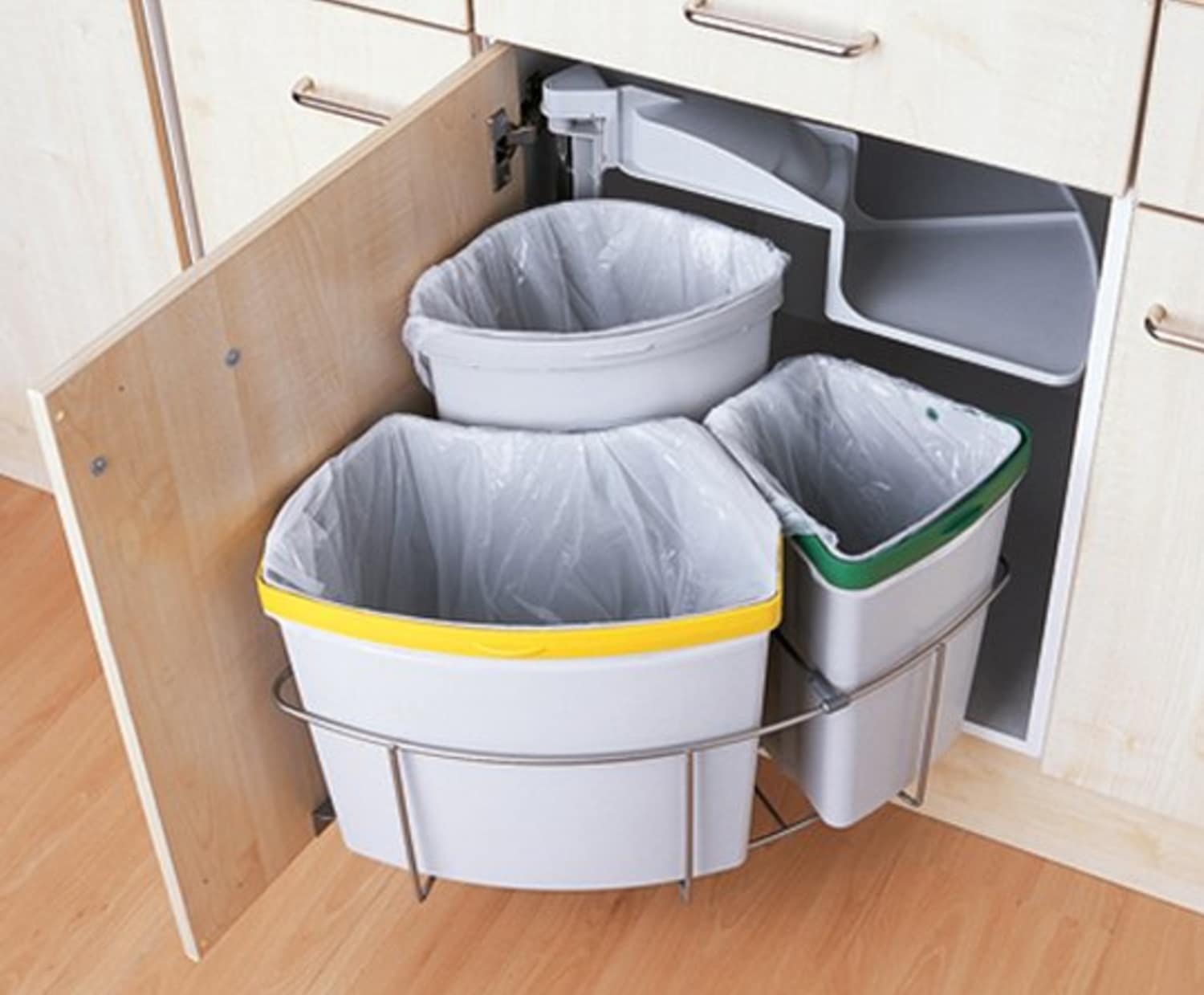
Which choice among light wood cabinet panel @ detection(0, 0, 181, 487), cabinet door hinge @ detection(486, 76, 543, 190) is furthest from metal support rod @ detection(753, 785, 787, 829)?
light wood cabinet panel @ detection(0, 0, 181, 487)

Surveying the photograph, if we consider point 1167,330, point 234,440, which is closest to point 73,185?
point 234,440

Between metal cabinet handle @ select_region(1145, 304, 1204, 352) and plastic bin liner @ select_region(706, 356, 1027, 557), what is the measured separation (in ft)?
0.43

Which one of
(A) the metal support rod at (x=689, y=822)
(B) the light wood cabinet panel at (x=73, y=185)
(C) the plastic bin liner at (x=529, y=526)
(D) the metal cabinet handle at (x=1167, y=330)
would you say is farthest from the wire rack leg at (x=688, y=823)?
(B) the light wood cabinet panel at (x=73, y=185)

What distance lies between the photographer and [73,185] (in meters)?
1.60

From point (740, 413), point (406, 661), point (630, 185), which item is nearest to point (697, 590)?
point (740, 413)

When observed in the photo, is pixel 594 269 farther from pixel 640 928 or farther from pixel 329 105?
pixel 640 928

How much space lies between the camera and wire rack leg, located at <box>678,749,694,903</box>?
119 centimetres

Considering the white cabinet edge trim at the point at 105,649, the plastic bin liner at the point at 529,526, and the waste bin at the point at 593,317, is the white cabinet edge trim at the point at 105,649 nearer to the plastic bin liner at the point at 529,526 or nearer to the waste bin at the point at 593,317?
the plastic bin liner at the point at 529,526

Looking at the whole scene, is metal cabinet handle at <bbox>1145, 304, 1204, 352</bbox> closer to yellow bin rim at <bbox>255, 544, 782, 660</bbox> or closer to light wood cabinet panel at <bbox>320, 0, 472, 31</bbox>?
yellow bin rim at <bbox>255, 544, 782, 660</bbox>

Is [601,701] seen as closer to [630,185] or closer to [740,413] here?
[740,413]

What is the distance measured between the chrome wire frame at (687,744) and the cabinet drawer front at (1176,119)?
314mm

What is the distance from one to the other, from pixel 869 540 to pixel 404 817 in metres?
0.40

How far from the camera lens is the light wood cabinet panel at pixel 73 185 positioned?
4.91 feet

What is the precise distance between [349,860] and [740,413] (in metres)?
0.50
